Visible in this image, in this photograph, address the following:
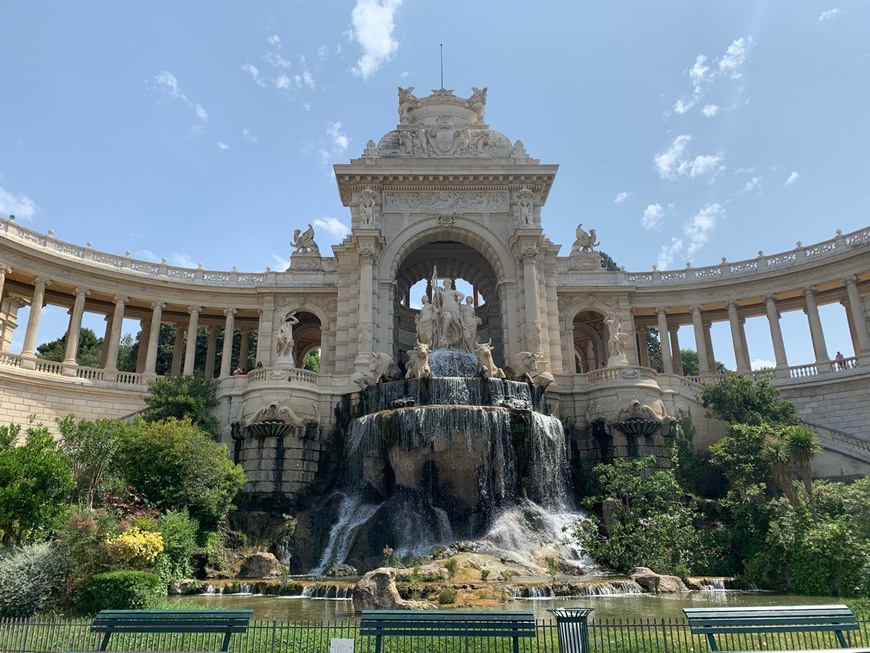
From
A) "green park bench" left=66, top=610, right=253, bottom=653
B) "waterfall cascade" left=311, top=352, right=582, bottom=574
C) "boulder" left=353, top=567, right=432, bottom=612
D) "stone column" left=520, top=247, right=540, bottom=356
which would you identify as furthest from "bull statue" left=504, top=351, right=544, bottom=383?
"green park bench" left=66, top=610, right=253, bottom=653

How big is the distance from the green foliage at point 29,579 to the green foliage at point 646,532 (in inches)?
585

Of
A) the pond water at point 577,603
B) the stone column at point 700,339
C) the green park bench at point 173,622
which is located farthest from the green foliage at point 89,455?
the stone column at point 700,339

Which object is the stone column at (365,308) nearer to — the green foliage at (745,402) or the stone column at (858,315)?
the green foliage at (745,402)

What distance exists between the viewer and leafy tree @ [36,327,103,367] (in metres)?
52.4

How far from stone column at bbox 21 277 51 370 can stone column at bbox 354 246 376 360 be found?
1838cm

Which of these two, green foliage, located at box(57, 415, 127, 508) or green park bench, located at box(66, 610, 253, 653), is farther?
green foliage, located at box(57, 415, 127, 508)

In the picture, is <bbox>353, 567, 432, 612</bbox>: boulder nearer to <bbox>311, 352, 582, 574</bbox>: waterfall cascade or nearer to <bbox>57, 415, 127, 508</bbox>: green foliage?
<bbox>311, 352, 582, 574</bbox>: waterfall cascade

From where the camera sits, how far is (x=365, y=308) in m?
37.2

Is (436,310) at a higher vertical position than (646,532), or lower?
higher

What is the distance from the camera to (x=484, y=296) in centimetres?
4619

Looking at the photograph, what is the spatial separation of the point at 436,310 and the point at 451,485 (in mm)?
12594

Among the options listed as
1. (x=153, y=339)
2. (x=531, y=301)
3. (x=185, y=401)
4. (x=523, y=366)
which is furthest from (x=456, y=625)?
(x=153, y=339)

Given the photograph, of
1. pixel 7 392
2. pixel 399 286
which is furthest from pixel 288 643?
pixel 399 286

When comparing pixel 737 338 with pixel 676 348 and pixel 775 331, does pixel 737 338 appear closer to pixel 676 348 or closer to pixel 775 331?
pixel 775 331
